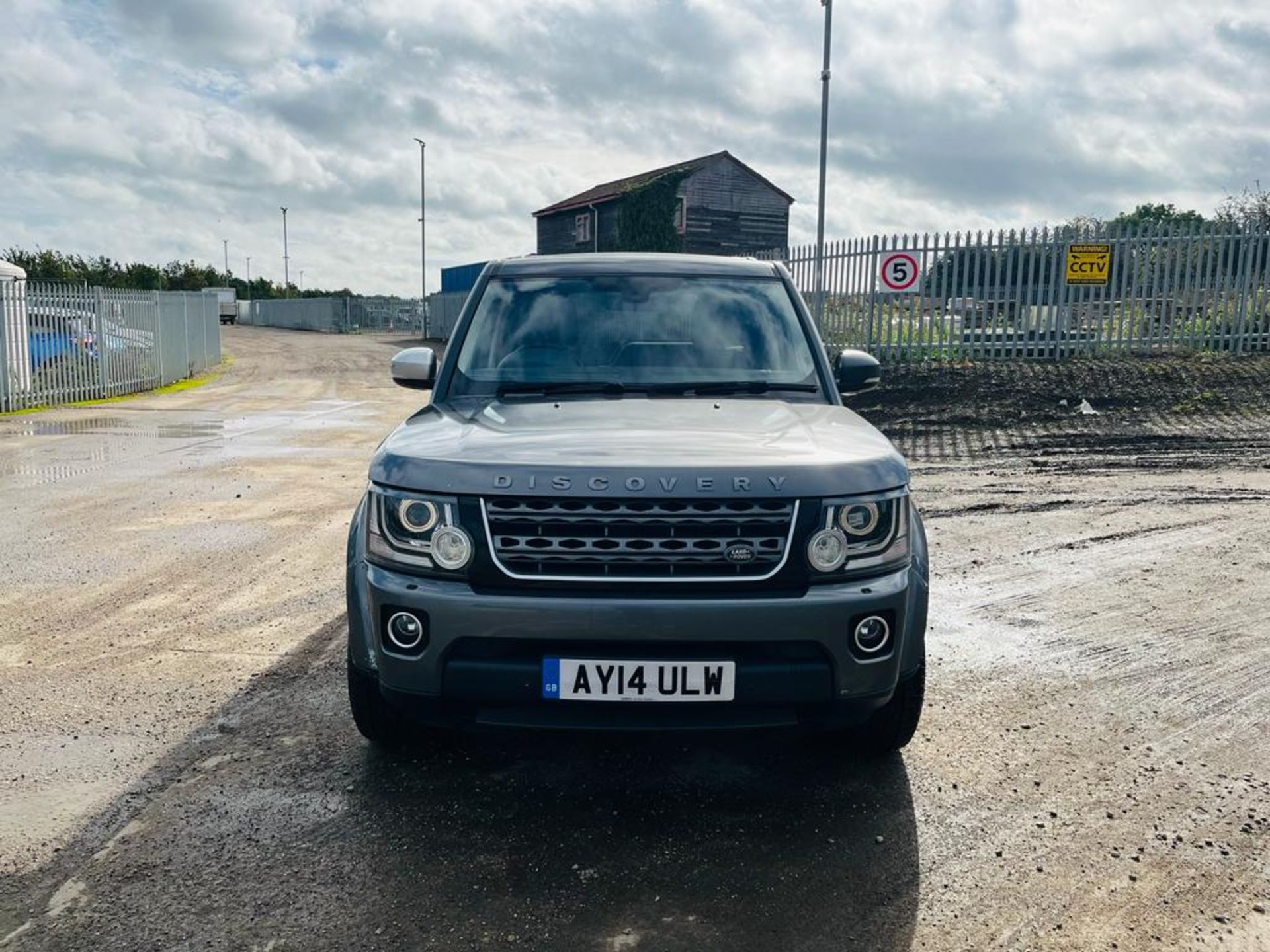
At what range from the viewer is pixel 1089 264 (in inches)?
722

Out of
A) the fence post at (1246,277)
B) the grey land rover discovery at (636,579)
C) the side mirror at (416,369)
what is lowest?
the grey land rover discovery at (636,579)

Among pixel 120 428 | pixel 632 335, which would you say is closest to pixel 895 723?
pixel 632 335

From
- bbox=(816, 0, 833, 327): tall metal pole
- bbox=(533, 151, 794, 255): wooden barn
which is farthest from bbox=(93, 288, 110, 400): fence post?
bbox=(533, 151, 794, 255): wooden barn

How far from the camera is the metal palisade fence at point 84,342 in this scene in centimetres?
1775

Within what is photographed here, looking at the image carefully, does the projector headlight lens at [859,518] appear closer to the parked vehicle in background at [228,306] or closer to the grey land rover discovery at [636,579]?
the grey land rover discovery at [636,579]

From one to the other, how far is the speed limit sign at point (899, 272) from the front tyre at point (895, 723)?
16737 millimetres

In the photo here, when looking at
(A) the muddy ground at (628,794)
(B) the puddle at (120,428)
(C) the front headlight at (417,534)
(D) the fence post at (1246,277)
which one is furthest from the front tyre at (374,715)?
(D) the fence post at (1246,277)

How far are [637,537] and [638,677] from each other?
41 centimetres

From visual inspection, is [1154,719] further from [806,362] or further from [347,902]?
[347,902]

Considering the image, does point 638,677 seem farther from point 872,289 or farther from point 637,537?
point 872,289

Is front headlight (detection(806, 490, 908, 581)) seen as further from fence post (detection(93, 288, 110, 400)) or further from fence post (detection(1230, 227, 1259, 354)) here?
fence post (detection(93, 288, 110, 400))

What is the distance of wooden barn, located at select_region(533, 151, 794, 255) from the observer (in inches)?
1727

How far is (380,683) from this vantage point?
3.34 metres

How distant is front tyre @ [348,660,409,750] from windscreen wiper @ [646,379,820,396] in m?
1.57
